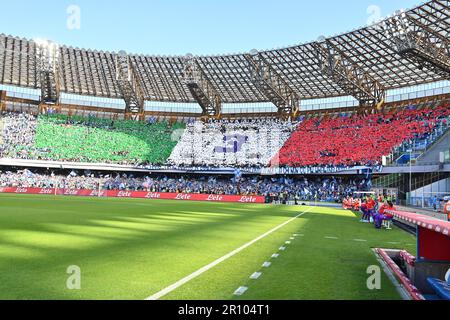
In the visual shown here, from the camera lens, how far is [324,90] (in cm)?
7075

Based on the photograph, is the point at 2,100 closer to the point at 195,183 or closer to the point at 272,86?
the point at 195,183

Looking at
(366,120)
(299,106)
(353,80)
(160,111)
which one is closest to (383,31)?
(353,80)

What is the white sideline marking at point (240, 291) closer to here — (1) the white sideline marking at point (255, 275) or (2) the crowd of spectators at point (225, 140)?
(1) the white sideline marking at point (255, 275)

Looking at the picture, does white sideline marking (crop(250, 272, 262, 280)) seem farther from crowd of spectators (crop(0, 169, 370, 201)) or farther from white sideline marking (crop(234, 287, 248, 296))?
crowd of spectators (crop(0, 169, 370, 201))

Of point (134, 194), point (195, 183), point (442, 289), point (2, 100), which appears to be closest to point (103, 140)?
point (2, 100)

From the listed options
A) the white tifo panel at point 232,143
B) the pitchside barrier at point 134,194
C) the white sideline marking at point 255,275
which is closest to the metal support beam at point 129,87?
the white tifo panel at point 232,143

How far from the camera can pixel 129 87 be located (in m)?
74.6

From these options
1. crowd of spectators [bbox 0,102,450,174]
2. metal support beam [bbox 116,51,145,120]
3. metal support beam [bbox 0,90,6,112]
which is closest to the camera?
crowd of spectators [bbox 0,102,450,174]

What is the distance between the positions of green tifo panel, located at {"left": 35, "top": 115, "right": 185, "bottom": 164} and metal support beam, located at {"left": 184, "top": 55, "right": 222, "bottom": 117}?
6656 mm

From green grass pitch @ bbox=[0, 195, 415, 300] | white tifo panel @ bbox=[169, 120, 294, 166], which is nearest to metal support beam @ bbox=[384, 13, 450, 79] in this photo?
white tifo panel @ bbox=[169, 120, 294, 166]

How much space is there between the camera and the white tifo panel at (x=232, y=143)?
68125 mm

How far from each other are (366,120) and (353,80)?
7.51 m

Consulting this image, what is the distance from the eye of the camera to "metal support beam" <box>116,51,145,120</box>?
229 feet

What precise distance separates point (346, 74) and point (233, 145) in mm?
22172
